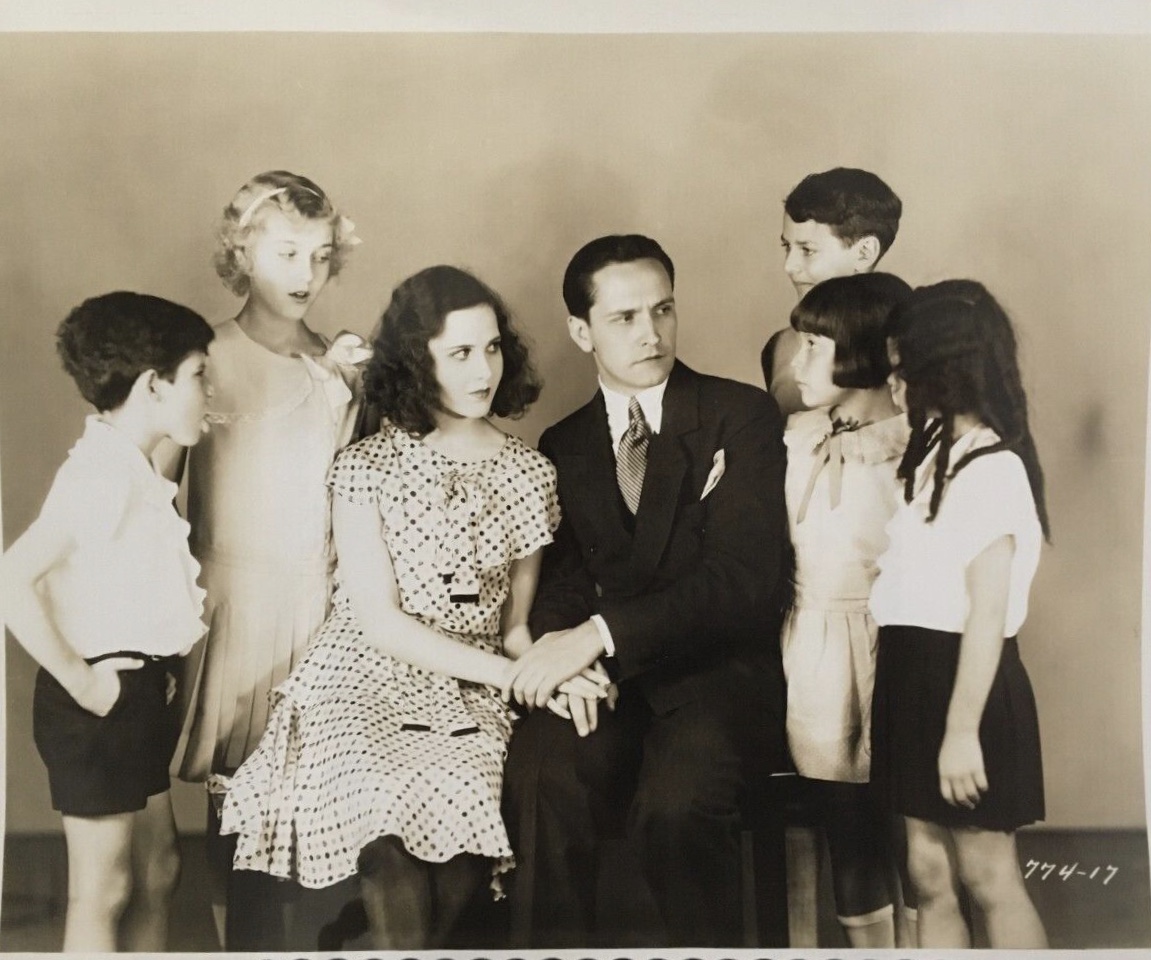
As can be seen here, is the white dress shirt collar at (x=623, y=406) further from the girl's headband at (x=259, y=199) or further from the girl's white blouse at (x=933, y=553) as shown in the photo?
the girl's headband at (x=259, y=199)

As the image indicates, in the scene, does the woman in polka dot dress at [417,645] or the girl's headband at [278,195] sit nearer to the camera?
the woman in polka dot dress at [417,645]

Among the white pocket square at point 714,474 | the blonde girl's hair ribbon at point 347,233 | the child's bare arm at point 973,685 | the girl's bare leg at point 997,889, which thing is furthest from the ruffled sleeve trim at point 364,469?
the girl's bare leg at point 997,889

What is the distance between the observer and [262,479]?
208 centimetres

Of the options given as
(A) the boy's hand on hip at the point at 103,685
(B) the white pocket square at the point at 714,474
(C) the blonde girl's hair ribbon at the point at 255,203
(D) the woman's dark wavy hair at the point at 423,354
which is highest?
(C) the blonde girl's hair ribbon at the point at 255,203

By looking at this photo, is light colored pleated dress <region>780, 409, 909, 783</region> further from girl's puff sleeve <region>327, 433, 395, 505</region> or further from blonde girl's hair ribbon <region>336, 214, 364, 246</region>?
blonde girl's hair ribbon <region>336, 214, 364, 246</region>

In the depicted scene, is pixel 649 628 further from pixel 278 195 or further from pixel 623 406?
pixel 278 195

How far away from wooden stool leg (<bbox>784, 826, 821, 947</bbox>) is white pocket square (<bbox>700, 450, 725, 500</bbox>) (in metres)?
0.63

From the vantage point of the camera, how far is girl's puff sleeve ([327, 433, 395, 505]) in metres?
2.04

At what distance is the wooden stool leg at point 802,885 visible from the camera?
206 centimetres

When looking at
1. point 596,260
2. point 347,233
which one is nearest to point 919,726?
point 596,260

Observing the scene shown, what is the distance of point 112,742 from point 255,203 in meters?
1.01

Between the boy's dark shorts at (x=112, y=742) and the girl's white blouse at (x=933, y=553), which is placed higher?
the girl's white blouse at (x=933, y=553)

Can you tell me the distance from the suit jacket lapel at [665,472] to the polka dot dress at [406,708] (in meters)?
0.16

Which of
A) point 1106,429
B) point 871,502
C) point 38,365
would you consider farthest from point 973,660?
point 38,365
